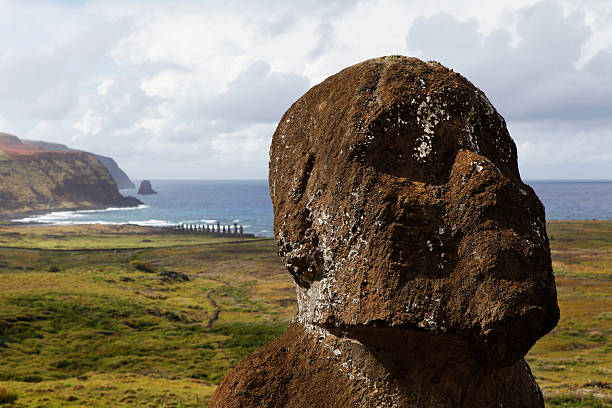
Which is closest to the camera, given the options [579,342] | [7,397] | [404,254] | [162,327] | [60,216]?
[404,254]

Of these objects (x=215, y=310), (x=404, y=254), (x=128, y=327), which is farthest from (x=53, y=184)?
(x=404, y=254)

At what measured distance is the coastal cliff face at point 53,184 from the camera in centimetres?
14200

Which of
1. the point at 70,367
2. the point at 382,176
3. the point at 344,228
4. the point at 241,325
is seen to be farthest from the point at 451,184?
the point at 241,325

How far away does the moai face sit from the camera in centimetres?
440

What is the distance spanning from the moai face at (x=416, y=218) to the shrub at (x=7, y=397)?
46.3ft

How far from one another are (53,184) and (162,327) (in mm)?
143337

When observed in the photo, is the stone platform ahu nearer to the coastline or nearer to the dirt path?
the dirt path

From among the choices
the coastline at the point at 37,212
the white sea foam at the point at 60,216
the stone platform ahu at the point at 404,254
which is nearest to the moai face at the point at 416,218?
the stone platform ahu at the point at 404,254

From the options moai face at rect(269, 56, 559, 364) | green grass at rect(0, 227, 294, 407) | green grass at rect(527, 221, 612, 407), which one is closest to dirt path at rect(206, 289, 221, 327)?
green grass at rect(0, 227, 294, 407)

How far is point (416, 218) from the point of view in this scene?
4582mm

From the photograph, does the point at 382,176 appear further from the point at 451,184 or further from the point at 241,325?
the point at 241,325

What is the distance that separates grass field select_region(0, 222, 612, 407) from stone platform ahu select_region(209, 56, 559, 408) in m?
10.3

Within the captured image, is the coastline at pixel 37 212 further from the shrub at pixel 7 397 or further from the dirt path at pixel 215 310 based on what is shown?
the shrub at pixel 7 397

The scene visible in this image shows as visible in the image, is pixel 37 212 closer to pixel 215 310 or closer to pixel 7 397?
pixel 215 310
